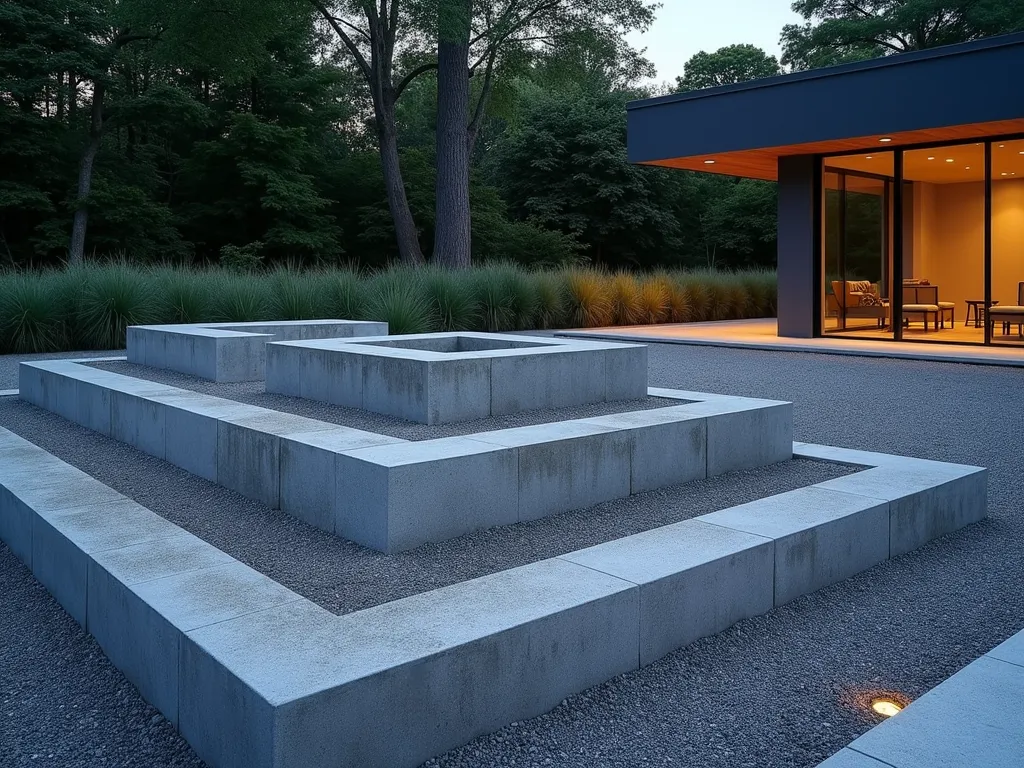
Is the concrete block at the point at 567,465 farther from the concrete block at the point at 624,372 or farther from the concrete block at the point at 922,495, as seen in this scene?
the concrete block at the point at 624,372

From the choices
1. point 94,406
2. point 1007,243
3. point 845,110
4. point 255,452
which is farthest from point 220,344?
point 1007,243

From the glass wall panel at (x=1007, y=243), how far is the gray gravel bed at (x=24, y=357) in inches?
433

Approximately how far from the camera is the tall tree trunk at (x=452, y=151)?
18.6 m

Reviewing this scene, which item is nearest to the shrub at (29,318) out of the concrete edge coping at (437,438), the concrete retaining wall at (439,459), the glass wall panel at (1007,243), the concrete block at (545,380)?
the concrete edge coping at (437,438)

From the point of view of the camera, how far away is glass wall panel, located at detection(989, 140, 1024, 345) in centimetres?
1217

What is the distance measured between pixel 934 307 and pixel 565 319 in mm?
5721

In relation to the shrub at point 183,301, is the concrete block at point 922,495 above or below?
below

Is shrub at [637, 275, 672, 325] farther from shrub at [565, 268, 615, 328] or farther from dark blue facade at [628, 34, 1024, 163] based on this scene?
dark blue facade at [628, 34, 1024, 163]

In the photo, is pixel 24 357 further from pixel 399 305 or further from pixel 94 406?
pixel 94 406

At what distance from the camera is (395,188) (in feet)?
69.8

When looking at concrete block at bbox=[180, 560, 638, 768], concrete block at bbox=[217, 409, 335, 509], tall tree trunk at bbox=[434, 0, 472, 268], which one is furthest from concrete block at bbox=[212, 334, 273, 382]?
tall tree trunk at bbox=[434, 0, 472, 268]

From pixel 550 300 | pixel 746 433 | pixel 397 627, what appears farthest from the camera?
pixel 550 300

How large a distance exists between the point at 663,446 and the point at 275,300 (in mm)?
8525

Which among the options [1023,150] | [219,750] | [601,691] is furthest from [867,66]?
[219,750]
